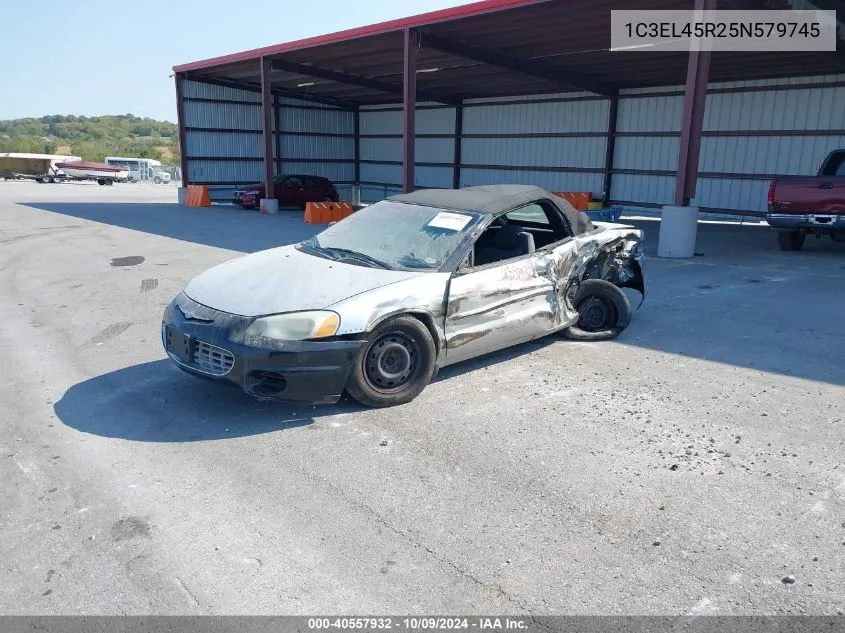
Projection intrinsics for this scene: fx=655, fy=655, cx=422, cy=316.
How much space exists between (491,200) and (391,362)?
185 cm

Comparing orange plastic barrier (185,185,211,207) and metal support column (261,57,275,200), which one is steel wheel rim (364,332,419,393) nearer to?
metal support column (261,57,275,200)

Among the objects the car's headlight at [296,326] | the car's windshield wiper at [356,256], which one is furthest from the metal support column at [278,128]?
the car's headlight at [296,326]

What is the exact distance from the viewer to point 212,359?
4363 millimetres

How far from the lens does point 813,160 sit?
1853 centimetres

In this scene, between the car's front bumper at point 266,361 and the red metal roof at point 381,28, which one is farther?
the red metal roof at point 381,28

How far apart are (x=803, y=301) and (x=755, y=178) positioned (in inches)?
503

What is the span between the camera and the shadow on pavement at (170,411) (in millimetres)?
4301

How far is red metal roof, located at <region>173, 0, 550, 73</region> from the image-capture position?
13.5 m

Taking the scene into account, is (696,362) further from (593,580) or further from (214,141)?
(214,141)

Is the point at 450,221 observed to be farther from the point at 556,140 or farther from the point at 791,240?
the point at 556,140

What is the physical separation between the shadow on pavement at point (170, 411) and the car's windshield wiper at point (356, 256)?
1.10m

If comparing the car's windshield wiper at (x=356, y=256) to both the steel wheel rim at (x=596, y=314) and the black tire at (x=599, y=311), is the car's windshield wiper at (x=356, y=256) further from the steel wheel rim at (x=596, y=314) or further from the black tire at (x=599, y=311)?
the steel wheel rim at (x=596, y=314)

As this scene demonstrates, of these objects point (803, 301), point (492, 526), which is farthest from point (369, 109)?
point (492, 526)

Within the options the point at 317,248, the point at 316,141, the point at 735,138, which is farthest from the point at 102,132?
the point at 317,248
